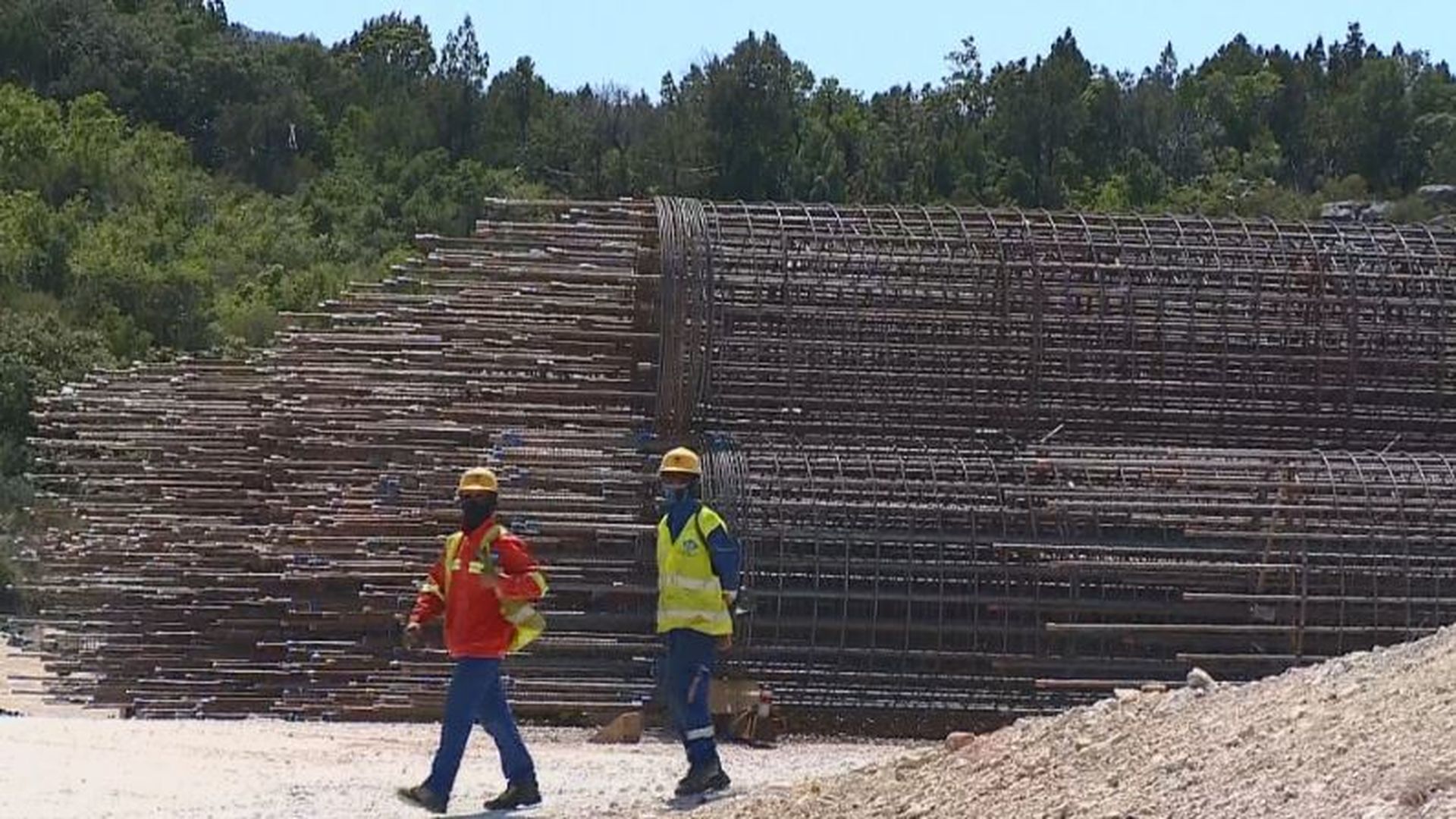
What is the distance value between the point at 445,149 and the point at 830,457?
4488 centimetres

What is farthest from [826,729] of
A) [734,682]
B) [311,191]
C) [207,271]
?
[311,191]

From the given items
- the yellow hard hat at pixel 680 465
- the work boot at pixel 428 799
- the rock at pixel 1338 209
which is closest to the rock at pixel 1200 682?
the yellow hard hat at pixel 680 465

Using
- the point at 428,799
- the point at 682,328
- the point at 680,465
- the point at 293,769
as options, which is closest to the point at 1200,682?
the point at 680,465

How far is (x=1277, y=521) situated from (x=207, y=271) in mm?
34535

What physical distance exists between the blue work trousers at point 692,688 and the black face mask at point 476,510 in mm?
994

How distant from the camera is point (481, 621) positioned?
34.9 ft

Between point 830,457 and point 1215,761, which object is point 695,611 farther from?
point 830,457

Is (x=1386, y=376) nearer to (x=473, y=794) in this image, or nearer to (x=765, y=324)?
(x=765, y=324)

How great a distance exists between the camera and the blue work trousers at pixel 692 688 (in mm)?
10875

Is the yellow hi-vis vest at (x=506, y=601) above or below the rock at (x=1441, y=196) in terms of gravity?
below

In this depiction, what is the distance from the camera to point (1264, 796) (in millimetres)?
7949

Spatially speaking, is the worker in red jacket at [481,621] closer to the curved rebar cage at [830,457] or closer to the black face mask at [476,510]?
the black face mask at [476,510]

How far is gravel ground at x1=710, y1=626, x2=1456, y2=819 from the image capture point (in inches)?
308

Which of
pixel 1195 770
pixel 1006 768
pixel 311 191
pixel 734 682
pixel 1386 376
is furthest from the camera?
pixel 311 191
